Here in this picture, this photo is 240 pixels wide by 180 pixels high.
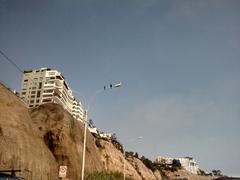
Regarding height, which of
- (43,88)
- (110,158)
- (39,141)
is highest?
(43,88)

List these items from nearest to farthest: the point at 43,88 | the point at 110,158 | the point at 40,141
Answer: the point at 40,141 < the point at 110,158 < the point at 43,88

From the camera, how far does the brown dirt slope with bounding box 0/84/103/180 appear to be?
30.3m

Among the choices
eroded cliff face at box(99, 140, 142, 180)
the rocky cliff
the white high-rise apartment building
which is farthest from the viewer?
the white high-rise apartment building

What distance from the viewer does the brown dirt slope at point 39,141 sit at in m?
30.3

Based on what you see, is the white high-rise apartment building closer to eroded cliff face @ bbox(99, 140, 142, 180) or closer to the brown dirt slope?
eroded cliff face @ bbox(99, 140, 142, 180)

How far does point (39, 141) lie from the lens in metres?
36.9

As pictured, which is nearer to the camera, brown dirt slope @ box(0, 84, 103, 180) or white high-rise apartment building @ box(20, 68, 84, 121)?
brown dirt slope @ box(0, 84, 103, 180)

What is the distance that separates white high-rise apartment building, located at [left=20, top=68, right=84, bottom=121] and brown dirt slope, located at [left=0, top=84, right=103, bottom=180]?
3412 inches

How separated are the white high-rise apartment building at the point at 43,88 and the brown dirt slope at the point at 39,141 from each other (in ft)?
284

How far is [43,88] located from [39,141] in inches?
3903

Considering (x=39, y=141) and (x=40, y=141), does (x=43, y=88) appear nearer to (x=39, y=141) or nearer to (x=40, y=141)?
(x=40, y=141)

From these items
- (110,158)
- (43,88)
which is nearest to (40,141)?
(110,158)

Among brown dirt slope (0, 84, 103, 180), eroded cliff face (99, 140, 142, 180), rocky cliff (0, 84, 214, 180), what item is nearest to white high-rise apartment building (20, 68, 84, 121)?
eroded cliff face (99, 140, 142, 180)

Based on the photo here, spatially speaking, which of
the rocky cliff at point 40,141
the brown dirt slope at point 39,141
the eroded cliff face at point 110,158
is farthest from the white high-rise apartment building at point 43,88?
the brown dirt slope at point 39,141
